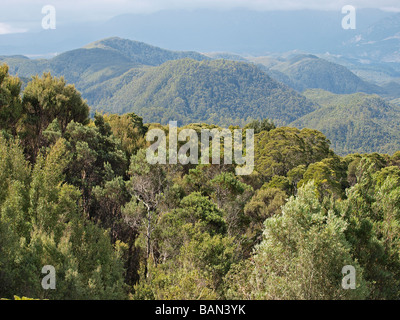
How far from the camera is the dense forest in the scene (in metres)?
10.6

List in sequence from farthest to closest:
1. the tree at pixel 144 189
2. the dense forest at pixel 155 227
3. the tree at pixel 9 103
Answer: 1. the tree at pixel 9 103
2. the tree at pixel 144 189
3. the dense forest at pixel 155 227

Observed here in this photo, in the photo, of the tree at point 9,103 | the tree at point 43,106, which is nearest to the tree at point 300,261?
the tree at point 43,106

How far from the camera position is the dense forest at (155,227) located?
10625 millimetres

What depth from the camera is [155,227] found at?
55.1 ft

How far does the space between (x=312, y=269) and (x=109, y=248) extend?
849cm

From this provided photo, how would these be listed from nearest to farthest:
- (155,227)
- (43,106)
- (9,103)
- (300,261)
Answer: (300,261) → (155,227) → (9,103) → (43,106)

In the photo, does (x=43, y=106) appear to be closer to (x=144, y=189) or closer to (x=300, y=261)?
(x=144, y=189)

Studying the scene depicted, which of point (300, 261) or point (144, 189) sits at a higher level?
point (144, 189)

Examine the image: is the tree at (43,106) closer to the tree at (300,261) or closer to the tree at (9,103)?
the tree at (9,103)

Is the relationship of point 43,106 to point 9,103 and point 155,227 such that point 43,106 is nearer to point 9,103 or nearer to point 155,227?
point 9,103

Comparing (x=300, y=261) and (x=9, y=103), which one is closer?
(x=300, y=261)

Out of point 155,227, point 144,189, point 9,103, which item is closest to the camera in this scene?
point 155,227

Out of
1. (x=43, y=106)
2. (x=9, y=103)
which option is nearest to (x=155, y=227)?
(x=43, y=106)

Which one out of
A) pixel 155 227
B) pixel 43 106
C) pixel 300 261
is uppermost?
pixel 43 106
